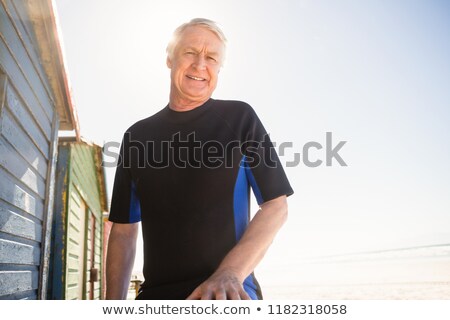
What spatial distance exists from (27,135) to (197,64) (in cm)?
238

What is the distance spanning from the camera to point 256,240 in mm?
1169

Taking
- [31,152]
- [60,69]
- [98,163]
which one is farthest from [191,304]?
[98,163]

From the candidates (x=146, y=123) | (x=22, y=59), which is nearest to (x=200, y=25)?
(x=146, y=123)

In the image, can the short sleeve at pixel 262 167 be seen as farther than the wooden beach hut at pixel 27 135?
No

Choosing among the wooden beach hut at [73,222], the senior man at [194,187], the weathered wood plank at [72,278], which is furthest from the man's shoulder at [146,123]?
the weathered wood plank at [72,278]

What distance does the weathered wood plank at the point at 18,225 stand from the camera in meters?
2.78

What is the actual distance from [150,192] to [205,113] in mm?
408

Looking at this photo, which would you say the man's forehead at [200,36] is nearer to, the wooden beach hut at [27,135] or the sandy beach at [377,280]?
the wooden beach hut at [27,135]

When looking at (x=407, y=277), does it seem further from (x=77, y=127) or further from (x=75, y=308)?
(x=75, y=308)

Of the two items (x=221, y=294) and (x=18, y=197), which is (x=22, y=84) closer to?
(x=18, y=197)

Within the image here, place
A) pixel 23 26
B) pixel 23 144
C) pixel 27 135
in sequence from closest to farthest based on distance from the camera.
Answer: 1. pixel 23 26
2. pixel 23 144
3. pixel 27 135

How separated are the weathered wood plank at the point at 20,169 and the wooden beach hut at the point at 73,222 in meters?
1.57

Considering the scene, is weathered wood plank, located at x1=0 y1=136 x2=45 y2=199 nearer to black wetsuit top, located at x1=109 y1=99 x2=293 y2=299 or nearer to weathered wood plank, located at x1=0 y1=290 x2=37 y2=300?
weathered wood plank, located at x1=0 y1=290 x2=37 y2=300

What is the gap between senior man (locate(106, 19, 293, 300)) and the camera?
131 cm
